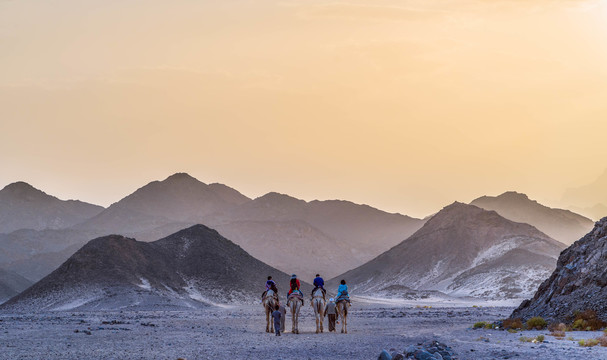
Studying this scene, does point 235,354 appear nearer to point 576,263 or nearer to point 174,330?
point 174,330

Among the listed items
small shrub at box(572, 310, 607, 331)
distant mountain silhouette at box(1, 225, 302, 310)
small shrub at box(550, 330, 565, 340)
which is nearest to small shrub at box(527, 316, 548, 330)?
small shrub at box(572, 310, 607, 331)

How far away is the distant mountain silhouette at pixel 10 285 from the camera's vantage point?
151 metres

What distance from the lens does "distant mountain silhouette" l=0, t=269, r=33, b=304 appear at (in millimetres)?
151375

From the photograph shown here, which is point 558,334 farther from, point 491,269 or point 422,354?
point 491,269

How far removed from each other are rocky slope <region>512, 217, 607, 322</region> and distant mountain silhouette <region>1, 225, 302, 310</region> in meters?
52.3

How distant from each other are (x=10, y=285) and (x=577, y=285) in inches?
5669

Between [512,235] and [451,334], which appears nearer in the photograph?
[451,334]

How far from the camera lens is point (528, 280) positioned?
153250mm

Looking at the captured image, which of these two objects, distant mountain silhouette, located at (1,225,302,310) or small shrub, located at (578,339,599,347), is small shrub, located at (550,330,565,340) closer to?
small shrub, located at (578,339,599,347)

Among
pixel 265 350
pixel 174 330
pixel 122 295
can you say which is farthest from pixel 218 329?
pixel 122 295

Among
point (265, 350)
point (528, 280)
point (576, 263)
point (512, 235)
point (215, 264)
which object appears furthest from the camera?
point (512, 235)

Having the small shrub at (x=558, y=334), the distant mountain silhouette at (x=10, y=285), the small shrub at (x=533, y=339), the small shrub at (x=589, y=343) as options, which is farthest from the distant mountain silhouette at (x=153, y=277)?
the small shrub at (x=589, y=343)

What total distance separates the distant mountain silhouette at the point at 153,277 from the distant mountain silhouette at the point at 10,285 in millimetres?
37440

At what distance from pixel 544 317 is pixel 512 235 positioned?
15726cm
